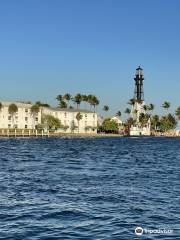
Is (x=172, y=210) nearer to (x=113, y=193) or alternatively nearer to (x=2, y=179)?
(x=113, y=193)

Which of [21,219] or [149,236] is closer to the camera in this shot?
[149,236]

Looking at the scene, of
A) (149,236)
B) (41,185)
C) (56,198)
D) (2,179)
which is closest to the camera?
(149,236)

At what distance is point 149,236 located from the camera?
23.6 metres

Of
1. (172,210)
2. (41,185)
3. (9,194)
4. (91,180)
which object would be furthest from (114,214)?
(91,180)

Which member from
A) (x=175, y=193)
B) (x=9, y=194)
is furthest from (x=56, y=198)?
(x=175, y=193)

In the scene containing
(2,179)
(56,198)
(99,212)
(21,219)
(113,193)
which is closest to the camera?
(21,219)

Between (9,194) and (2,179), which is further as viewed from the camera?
(2,179)

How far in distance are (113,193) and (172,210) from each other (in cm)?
805

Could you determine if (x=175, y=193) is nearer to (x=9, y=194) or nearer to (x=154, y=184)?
(x=154, y=184)

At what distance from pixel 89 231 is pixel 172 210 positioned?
7.29 metres

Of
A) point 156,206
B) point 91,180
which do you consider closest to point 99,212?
point 156,206

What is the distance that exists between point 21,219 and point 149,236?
24.1 ft

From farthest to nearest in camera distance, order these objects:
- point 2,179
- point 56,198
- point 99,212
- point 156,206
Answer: point 2,179 < point 56,198 < point 156,206 < point 99,212

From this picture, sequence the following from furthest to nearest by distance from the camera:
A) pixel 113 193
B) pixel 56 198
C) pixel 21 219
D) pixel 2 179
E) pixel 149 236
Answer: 1. pixel 2 179
2. pixel 113 193
3. pixel 56 198
4. pixel 21 219
5. pixel 149 236
